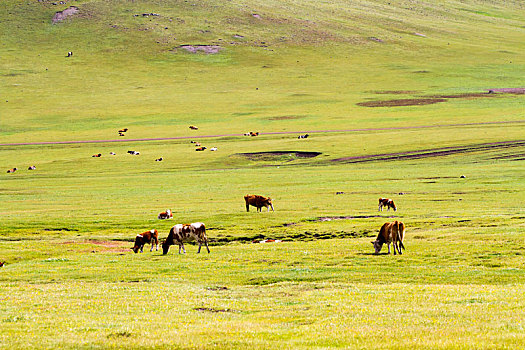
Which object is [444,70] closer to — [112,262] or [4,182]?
[4,182]

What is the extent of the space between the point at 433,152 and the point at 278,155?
69.3 ft

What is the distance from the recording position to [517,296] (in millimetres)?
19719

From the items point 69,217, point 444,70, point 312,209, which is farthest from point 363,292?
point 444,70

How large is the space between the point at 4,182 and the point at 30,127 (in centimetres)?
5913

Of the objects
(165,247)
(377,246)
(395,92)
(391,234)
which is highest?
(395,92)

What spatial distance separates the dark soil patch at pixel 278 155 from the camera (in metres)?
93.6

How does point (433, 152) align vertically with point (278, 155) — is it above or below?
above

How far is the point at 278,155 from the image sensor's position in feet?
312

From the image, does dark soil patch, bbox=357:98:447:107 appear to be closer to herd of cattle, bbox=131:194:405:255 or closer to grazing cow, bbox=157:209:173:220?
grazing cow, bbox=157:209:173:220

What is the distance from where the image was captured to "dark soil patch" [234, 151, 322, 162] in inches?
3686

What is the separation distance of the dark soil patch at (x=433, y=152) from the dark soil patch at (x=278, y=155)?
230 inches

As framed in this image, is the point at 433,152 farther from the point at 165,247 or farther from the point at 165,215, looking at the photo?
the point at 165,247

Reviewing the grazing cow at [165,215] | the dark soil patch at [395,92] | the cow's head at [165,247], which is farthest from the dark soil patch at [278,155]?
the dark soil patch at [395,92]

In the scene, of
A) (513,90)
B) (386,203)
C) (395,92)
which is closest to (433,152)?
(386,203)
